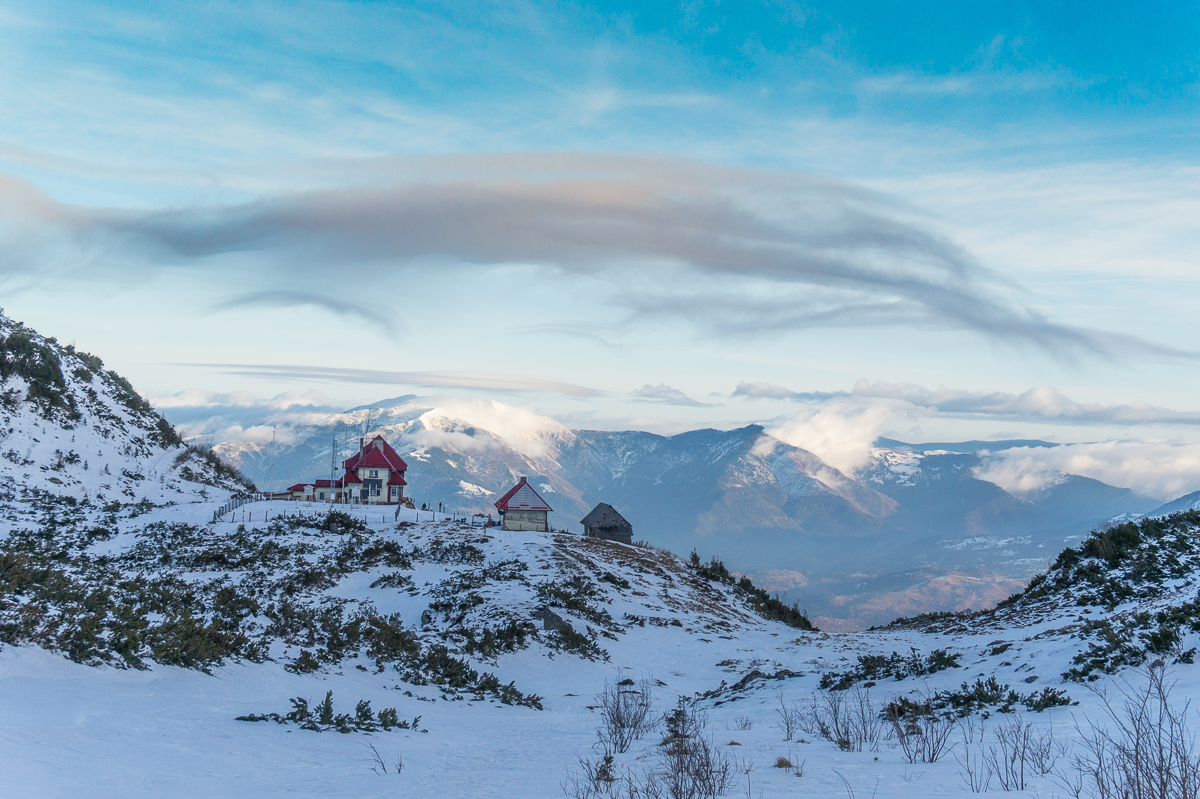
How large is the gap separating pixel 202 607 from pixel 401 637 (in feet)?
20.6

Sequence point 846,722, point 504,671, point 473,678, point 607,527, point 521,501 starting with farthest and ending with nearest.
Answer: point 607,527
point 521,501
point 504,671
point 473,678
point 846,722

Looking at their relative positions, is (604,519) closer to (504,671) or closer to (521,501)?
(521,501)

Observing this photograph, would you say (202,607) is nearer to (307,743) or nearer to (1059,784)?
(307,743)

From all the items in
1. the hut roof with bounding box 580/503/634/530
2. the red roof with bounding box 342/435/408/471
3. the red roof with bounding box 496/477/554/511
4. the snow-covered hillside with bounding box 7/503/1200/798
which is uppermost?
the red roof with bounding box 342/435/408/471

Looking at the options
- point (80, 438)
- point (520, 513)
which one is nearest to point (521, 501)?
point (520, 513)

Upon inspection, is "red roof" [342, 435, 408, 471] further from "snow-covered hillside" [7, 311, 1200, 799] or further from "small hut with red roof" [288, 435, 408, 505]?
"snow-covered hillside" [7, 311, 1200, 799]

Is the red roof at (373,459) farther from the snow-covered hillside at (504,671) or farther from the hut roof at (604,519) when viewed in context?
the snow-covered hillside at (504,671)

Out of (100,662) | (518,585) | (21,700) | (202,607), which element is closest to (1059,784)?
(21,700)

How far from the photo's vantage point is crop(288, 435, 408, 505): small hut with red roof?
205ft

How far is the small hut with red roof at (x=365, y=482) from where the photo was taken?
6244 centimetres

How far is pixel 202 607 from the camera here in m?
20.3

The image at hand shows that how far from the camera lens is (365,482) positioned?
2496 inches

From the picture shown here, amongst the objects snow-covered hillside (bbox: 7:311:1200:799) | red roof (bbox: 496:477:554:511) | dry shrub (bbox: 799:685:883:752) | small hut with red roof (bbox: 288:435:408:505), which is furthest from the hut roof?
dry shrub (bbox: 799:685:883:752)

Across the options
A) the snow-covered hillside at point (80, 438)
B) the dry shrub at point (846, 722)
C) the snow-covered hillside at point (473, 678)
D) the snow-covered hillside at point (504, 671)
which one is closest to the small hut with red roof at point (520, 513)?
the snow-covered hillside at point (504, 671)
